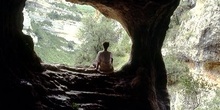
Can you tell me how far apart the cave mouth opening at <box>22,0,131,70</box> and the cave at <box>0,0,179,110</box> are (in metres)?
2.89

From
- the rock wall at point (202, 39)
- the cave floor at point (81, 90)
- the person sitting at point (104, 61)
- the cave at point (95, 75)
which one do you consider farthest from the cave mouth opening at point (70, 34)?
the rock wall at point (202, 39)

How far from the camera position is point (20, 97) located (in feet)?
29.6

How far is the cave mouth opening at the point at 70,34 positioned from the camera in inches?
1183

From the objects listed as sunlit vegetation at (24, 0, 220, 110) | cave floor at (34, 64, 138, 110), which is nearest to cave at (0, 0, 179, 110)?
cave floor at (34, 64, 138, 110)

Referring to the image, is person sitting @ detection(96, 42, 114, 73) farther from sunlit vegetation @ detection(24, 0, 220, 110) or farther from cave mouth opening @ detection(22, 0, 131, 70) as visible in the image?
sunlit vegetation @ detection(24, 0, 220, 110)

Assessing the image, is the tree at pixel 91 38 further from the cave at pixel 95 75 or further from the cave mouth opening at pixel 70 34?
the cave at pixel 95 75

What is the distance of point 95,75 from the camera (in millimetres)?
12789

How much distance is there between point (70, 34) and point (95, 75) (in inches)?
2100

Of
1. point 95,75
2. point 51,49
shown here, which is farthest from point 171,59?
point 51,49

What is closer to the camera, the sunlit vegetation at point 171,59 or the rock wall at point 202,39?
the rock wall at point 202,39

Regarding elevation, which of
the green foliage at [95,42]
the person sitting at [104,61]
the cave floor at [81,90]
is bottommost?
the cave floor at [81,90]

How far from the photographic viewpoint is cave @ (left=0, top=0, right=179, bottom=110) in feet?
30.1

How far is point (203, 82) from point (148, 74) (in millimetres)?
14442

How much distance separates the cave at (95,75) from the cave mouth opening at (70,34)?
2.89 meters
